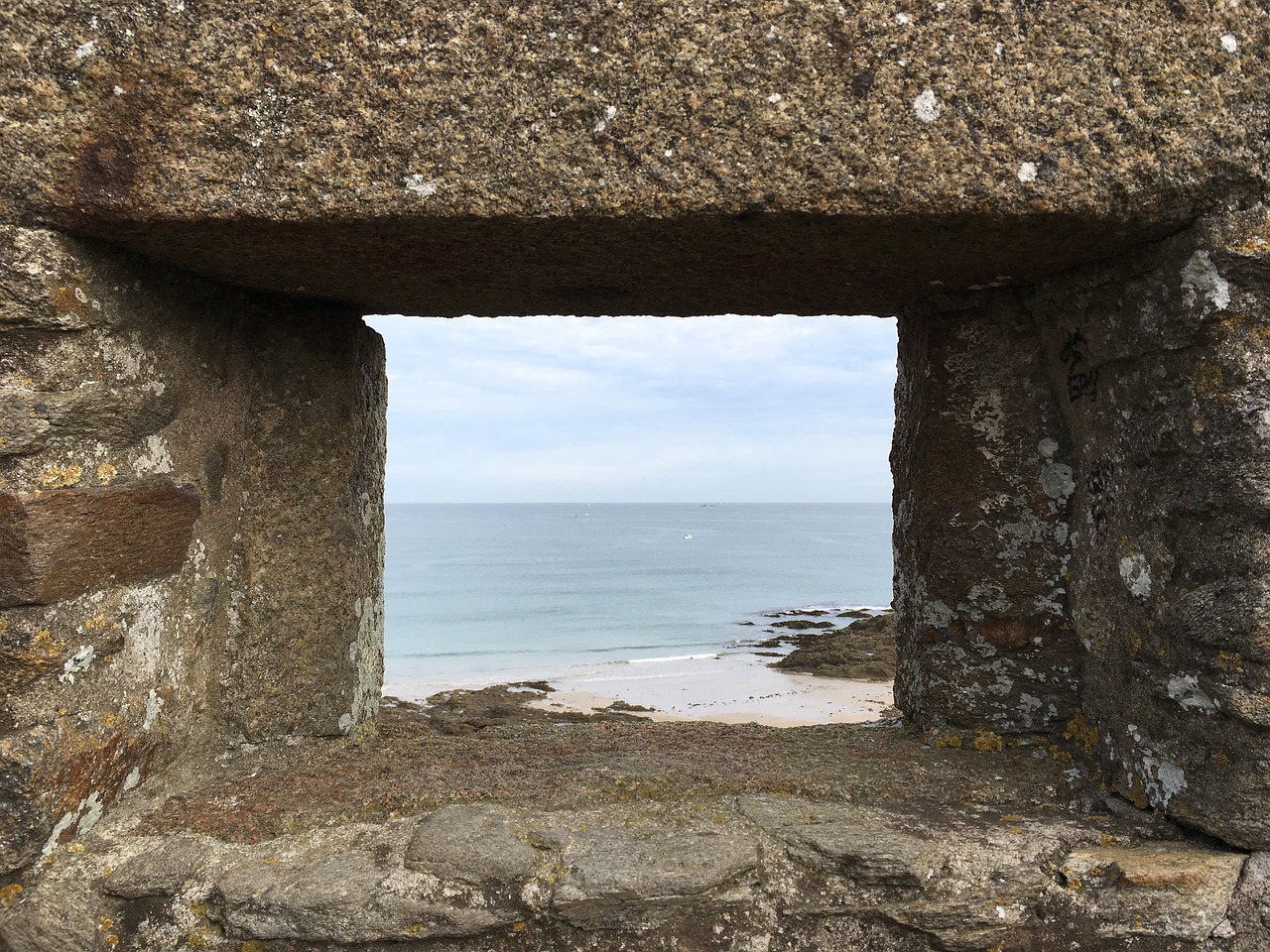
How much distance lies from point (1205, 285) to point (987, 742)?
105cm

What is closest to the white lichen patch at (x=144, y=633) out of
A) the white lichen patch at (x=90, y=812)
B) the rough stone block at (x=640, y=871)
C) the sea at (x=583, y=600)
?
the white lichen patch at (x=90, y=812)

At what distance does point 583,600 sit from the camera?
2280 centimetres

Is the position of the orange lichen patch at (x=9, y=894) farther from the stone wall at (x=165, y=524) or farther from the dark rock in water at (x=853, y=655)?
the dark rock in water at (x=853, y=655)

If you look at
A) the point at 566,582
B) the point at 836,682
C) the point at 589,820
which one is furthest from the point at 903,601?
the point at 566,582

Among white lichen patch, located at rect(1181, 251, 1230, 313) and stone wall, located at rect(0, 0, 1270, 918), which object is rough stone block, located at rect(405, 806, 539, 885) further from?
white lichen patch, located at rect(1181, 251, 1230, 313)

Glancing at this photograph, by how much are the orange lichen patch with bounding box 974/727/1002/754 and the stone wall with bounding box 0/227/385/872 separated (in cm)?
144

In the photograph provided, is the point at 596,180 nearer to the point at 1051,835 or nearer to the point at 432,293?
the point at 432,293

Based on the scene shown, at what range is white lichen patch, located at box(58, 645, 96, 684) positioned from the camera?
1.51 metres

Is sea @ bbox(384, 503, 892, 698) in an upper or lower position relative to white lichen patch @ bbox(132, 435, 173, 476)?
lower

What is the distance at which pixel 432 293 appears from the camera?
1.91 metres

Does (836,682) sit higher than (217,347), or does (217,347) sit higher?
(217,347)

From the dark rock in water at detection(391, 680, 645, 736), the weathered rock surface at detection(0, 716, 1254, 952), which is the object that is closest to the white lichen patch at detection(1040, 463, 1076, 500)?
the weathered rock surface at detection(0, 716, 1254, 952)

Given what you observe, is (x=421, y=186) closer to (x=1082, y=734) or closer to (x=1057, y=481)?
(x=1057, y=481)

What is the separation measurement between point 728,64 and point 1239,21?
85 centimetres
